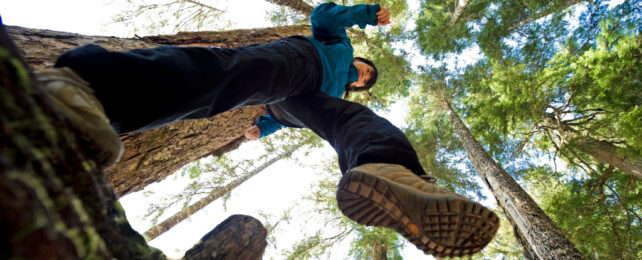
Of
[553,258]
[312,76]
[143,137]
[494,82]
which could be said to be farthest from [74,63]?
[494,82]

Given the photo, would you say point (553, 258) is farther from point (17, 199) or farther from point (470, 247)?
point (17, 199)

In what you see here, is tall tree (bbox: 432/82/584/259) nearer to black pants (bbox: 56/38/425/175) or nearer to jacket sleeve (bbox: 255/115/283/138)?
black pants (bbox: 56/38/425/175)

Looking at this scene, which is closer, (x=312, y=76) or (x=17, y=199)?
(x=17, y=199)

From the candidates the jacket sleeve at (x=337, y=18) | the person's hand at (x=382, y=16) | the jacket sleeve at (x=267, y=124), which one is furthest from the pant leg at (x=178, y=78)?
the jacket sleeve at (x=267, y=124)

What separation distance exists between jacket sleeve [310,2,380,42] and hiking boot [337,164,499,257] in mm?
1503

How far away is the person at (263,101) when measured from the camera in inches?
34.3

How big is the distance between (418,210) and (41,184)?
1147mm

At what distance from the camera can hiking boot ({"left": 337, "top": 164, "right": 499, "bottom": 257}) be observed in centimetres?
116

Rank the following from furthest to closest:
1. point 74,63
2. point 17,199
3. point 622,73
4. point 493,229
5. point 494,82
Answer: point 494,82
point 622,73
point 493,229
point 74,63
point 17,199

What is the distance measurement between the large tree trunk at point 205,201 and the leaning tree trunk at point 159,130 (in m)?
1.16

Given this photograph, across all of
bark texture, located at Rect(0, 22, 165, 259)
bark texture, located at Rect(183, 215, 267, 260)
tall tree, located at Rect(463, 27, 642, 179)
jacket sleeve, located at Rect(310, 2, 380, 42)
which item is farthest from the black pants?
tall tree, located at Rect(463, 27, 642, 179)

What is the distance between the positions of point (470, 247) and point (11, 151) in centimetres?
145

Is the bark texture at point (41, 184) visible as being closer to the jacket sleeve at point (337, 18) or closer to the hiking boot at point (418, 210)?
the hiking boot at point (418, 210)

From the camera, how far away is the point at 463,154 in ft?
28.0
